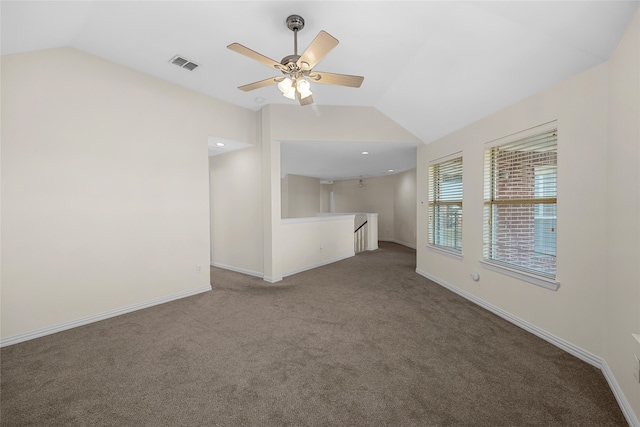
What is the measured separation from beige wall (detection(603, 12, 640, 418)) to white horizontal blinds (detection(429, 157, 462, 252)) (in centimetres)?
199

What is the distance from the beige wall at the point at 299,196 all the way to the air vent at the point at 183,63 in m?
6.01

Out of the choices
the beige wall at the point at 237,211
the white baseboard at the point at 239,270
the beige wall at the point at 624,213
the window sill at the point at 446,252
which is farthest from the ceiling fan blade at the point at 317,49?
the white baseboard at the point at 239,270

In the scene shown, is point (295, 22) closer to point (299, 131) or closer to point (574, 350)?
point (299, 131)

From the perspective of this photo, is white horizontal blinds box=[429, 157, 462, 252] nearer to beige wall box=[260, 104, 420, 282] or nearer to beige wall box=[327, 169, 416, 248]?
beige wall box=[260, 104, 420, 282]

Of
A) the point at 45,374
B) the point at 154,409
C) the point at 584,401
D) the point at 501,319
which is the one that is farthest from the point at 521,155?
the point at 45,374

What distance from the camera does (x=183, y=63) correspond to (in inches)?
119

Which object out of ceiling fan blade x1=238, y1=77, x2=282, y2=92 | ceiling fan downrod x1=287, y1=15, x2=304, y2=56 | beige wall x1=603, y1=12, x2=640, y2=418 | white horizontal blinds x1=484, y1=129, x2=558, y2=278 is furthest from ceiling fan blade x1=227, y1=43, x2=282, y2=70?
white horizontal blinds x1=484, y1=129, x2=558, y2=278

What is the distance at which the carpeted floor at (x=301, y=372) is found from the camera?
1558mm

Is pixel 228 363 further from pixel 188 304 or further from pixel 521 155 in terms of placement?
pixel 521 155

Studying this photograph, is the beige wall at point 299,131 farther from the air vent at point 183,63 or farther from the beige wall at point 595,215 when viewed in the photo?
the beige wall at point 595,215

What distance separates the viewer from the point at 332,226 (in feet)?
19.6

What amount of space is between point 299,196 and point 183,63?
6682mm

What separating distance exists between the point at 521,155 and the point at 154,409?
3947mm

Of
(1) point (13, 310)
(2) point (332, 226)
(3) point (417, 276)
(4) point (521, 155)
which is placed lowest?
Answer: (3) point (417, 276)
